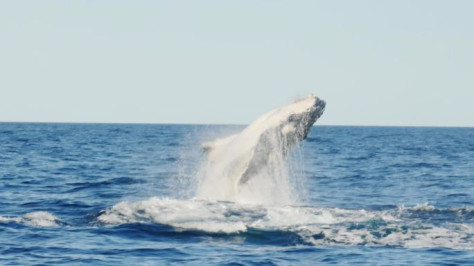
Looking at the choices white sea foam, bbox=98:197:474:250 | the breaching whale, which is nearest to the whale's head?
the breaching whale

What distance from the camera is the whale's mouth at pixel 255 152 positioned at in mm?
21344

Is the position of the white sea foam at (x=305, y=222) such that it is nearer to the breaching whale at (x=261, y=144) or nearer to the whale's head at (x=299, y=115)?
the breaching whale at (x=261, y=144)

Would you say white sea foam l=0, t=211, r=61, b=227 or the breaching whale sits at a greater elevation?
the breaching whale

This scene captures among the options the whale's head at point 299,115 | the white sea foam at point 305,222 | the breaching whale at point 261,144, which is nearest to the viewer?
the white sea foam at point 305,222

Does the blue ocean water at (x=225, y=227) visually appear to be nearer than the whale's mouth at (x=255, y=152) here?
Yes

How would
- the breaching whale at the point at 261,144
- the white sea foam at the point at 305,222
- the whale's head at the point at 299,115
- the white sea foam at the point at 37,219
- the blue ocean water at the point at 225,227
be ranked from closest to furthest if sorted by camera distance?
the blue ocean water at the point at 225,227, the white sea foam at the point at 305,222, the white sea foam at the point at 37,219, the whale's head at the point at 299,115, the breaching whale at the point at 261,144

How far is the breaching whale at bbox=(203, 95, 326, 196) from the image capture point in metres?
21.3

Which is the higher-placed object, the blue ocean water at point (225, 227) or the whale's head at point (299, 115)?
the whale's head at point (299, 115)

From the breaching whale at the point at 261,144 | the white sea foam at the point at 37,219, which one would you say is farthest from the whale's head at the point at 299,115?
the white sea foam at the point at 37,219

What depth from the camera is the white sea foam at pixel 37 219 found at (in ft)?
64.5

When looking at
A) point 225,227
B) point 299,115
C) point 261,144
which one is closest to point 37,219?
point 225,227

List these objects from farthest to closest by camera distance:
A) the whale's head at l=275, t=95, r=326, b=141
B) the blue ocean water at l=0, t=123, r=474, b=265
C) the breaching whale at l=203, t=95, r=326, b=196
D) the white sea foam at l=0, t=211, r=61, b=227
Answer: the breaching whale at l=203, t=95, r=326, b=196 → the whale's head at l=275, t=95, r=326, b=141 → the white sea foam at l=0, t=211, r=61, b=227 → the blue ocean water at l=0, t=123, r=474, b=265

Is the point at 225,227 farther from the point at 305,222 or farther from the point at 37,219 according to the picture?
the point at 37,219

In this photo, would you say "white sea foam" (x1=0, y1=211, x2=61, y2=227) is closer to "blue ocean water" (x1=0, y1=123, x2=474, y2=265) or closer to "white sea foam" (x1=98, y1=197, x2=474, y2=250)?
"blue ocean water" (x1=0, y1=123, x2=474, y2=265)
